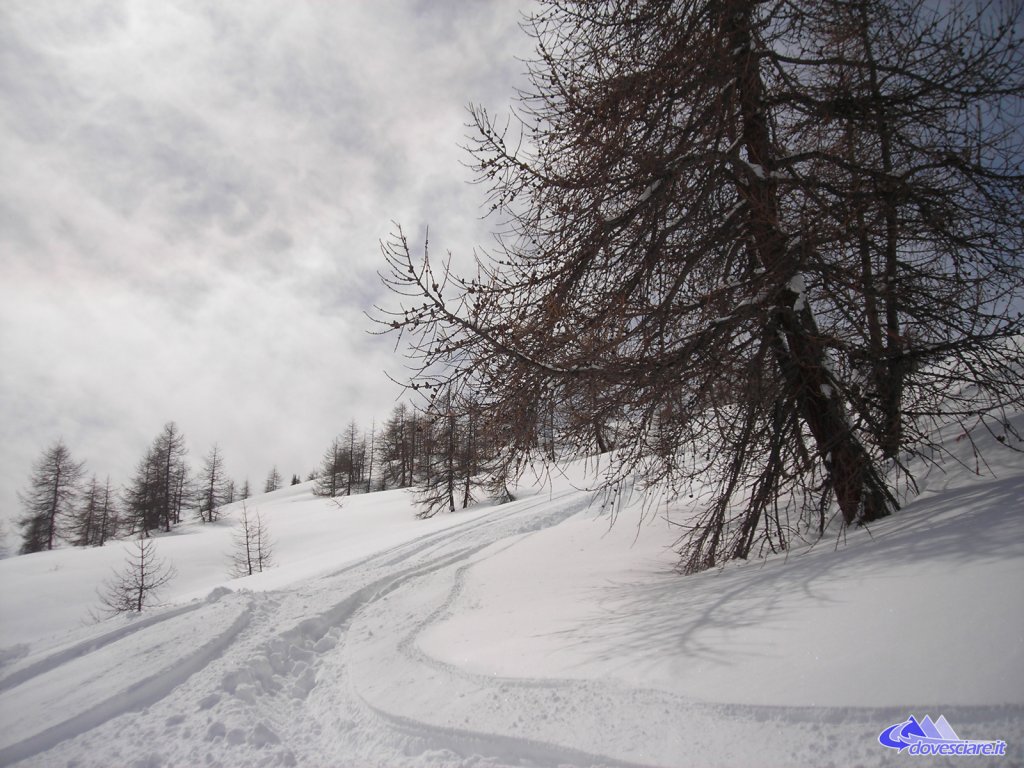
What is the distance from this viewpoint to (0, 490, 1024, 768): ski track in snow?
6.45 ft

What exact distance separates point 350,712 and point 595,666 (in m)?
1.83

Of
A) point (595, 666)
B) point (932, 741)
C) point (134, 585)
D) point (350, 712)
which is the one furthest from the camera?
point (134, 585)

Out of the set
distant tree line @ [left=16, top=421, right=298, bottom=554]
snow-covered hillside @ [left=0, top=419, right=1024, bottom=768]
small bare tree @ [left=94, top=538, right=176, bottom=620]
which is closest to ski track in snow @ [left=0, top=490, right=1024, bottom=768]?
snow-covered hillside @ [left=0, top=419, right=1024, bottom=768]

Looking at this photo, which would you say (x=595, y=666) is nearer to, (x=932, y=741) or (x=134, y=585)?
(x=932, y=741)

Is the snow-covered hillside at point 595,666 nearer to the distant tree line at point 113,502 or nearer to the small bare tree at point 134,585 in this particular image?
the small bare tree at point 134,585

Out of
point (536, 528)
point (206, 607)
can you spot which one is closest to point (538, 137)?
point (206, 607)

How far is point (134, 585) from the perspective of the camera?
17.8 metres

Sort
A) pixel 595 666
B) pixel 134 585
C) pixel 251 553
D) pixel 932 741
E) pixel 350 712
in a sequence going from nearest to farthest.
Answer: pixel 932 741 < pixel 595 666 < pixel 350 712 < pixel 134 585 < pixel 251 553

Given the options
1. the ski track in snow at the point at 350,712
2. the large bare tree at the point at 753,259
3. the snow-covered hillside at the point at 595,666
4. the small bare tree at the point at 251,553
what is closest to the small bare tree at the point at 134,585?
the small bare tree at the point at 251,553

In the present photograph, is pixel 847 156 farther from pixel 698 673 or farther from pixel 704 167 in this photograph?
pixel 698 673

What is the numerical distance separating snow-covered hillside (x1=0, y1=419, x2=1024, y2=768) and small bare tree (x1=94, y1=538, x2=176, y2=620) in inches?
556

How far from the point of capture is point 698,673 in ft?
7.73

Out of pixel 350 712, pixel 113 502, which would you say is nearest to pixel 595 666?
pixel 350 712

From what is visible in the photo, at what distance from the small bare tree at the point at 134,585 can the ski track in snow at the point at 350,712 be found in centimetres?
1519
